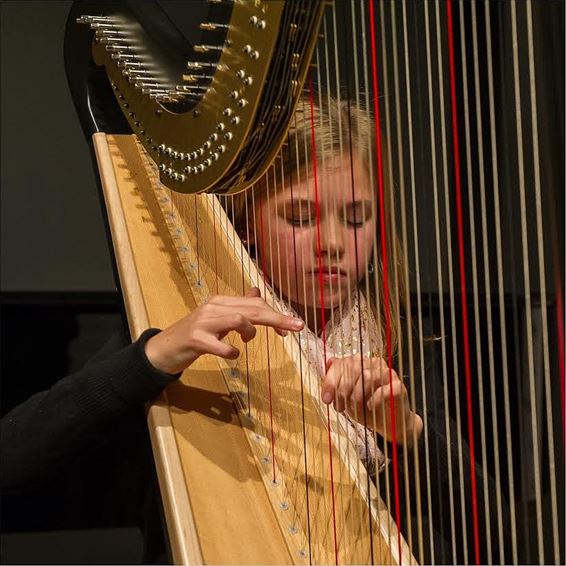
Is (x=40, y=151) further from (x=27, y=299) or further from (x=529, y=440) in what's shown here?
(x=529, y=440)

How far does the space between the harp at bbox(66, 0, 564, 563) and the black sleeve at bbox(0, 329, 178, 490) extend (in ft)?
0.13

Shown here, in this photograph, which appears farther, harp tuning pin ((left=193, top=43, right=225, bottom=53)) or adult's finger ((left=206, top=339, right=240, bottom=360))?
adult's finger ((left=206, top=339, right=240, bottom=360))

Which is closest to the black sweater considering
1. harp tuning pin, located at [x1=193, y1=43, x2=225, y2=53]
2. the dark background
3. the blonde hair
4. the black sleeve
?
the black sleeve

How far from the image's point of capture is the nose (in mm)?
933

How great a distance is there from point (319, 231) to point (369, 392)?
0.54 feet

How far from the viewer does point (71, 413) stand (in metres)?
1.18

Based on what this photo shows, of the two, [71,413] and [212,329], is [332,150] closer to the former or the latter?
[212,329]

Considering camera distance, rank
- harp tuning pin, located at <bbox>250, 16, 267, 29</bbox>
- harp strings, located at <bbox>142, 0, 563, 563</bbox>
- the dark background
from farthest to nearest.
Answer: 1. the dark background
2. harp tuning pin, located at <bbox>250, 16, 267, 29</bbox>
3. harp strings, located at <bbox>142, 0, 563, 563</bbox>

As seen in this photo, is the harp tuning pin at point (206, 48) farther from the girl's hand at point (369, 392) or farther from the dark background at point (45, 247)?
the dark background at point (45, 247)

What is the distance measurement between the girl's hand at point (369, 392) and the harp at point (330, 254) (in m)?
0.02

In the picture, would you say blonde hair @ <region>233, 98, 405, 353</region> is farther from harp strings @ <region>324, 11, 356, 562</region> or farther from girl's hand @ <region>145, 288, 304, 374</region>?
girl's hand @ <region>145, 288, 304, 374</region>

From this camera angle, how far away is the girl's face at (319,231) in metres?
0.90

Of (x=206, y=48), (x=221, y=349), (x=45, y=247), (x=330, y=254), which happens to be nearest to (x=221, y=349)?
(x=221, y=349)

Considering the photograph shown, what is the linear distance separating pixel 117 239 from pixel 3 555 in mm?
900
